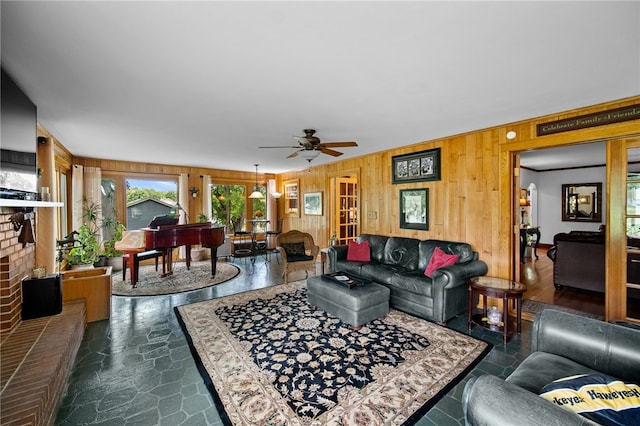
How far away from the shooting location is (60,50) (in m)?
1.88

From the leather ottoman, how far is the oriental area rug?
0.39 ft

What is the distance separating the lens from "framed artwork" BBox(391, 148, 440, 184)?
443 cm

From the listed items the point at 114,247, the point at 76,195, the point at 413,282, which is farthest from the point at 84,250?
the point at 413,282

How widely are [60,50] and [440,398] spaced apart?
376 cm

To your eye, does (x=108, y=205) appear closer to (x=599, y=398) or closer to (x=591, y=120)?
(x=599, y=398)

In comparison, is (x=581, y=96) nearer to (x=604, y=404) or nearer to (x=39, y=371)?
(x=604, y=404)

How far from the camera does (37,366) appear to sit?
1.86m

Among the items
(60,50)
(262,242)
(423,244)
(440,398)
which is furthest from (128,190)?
(440,398)

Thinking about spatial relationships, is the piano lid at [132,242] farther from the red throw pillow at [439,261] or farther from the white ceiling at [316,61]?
the red throw pillow at [439,261]

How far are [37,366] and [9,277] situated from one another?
995 millimetres

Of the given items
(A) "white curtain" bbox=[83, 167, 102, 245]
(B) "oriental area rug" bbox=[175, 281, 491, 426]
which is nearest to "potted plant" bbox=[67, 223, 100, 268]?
(A) "white curtain" bbox=[83, 167, 102, 245]

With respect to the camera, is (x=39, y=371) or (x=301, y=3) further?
(x=39, y=371)

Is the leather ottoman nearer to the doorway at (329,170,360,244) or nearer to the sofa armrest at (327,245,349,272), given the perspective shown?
the sofa armrest at (327,245,349,272)

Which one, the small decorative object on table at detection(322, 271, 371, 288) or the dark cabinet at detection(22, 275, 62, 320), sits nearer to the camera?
the dark cabinet at detection(22, 275, 62, 320)
